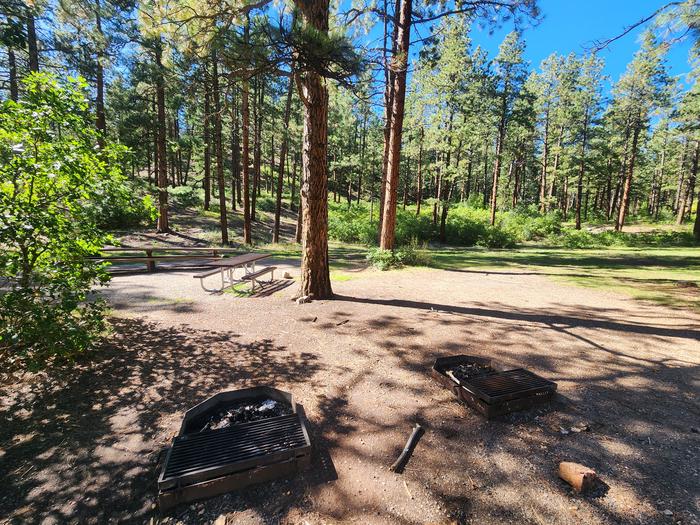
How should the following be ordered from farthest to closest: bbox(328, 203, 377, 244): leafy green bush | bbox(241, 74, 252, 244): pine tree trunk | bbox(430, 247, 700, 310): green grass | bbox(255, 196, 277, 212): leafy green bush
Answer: bbox(255, 196, 277, 212): leafy green bush, bbox(328, 203, 377, 244): leafy green bush, bbox(241, 74, 252, 244): pine tree trunk, bbox(430, 247, 700, 310): green grass

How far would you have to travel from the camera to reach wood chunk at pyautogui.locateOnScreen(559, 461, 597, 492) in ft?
7.03

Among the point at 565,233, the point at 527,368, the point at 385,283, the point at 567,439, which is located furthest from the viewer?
the point at 565,233

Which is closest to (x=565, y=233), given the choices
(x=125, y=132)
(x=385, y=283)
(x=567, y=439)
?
(x=385, y=283)

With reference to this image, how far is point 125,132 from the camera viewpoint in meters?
16.3

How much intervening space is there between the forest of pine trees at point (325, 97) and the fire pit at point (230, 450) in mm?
3450

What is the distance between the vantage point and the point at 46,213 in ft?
11.0

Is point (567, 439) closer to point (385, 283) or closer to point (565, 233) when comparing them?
point (385, 283)

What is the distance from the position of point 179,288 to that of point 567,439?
8.37 meters

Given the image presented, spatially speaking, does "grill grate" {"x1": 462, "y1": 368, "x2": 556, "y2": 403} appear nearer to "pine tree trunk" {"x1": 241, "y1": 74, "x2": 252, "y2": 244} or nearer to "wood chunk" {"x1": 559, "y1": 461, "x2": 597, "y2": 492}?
"wood chunk" {"x1": 559, "y1": 461, "x2": 597, "y2": 492}

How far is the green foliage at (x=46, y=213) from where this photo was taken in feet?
10.5

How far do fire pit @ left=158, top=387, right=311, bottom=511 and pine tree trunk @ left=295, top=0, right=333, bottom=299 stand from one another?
4159 millimetres

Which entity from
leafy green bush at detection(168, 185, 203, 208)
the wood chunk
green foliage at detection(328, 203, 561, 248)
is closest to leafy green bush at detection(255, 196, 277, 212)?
leafy green bush at detection(168, 185, 203, 208)

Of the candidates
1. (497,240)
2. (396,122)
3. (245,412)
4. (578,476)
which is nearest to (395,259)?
(396,122)

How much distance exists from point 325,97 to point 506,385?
22.0 feet
